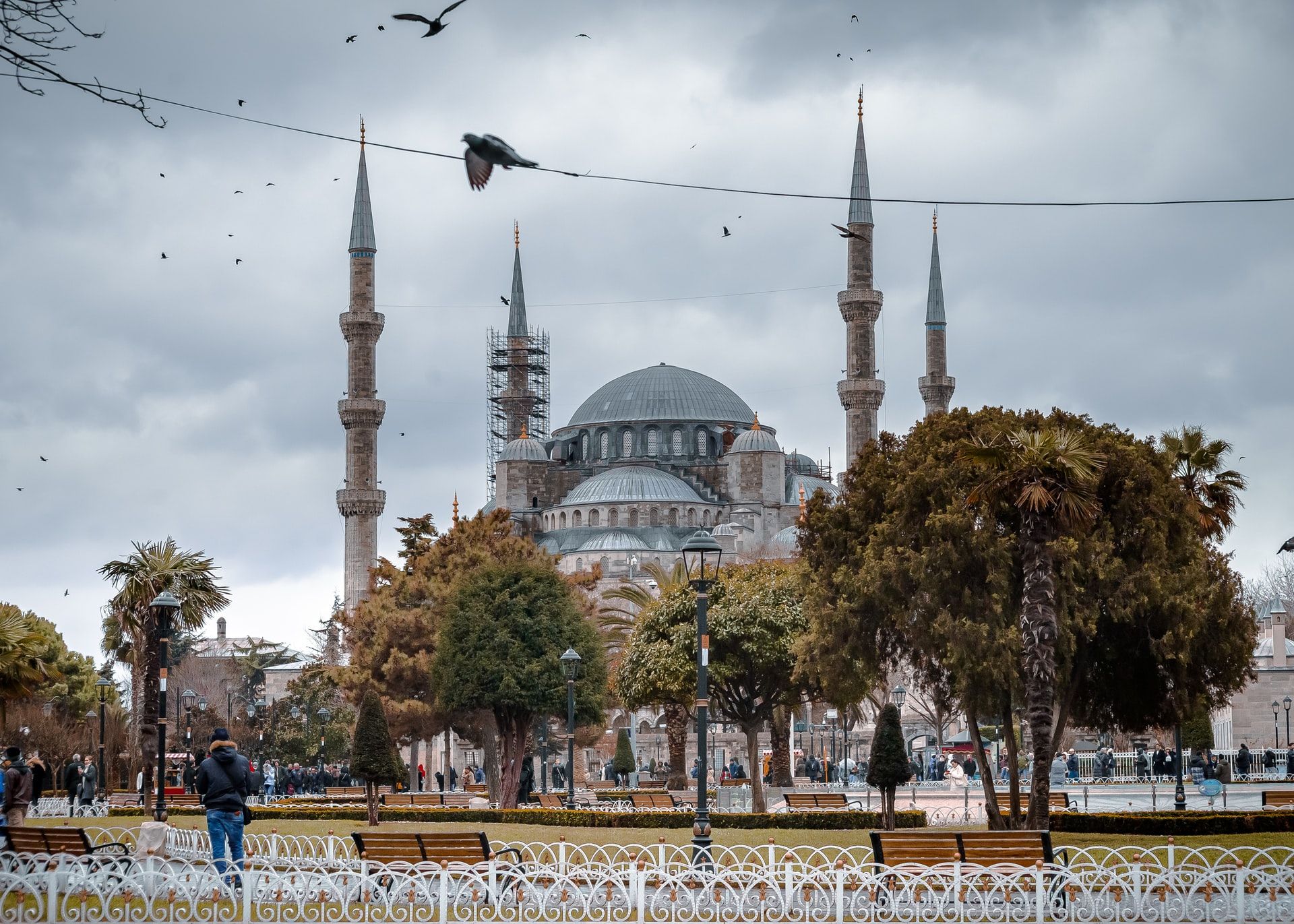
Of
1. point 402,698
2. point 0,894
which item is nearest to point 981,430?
point 0,894

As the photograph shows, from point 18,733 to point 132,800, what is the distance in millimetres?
11305

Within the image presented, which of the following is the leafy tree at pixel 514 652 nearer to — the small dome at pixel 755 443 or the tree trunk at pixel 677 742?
the tree trunk at pixel 677 742

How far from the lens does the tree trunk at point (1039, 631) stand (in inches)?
744

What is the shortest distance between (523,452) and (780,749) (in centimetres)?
4573

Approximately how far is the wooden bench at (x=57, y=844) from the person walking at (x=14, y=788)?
1711 millimetres

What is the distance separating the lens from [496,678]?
30.8m

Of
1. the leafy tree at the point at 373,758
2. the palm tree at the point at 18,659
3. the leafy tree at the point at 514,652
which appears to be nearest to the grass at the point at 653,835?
the leafy tree at the point at 373,758

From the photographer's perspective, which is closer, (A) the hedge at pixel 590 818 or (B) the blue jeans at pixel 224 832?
(B) the blue jeans at pixel 224 832

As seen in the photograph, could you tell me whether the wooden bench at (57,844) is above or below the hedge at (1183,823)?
Answer: above

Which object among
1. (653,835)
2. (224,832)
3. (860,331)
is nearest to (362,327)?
(860,331)

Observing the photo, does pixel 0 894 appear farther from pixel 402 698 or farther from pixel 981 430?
pixel 402 698

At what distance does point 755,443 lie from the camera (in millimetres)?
79562

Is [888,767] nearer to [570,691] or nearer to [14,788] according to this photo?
[570,691]

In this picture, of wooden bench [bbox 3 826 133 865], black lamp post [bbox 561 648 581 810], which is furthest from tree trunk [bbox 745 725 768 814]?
wooden bench [bbox 3 826 133 865]
